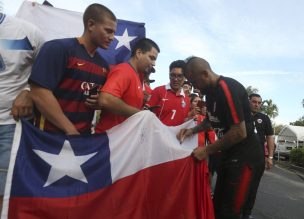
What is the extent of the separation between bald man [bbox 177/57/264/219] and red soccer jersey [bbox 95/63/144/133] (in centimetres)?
51

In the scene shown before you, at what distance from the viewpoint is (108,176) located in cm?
313

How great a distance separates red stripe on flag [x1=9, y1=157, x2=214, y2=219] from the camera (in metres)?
2.82

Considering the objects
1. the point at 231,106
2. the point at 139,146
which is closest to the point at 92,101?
the point at 139,146

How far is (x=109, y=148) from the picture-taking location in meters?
3.21

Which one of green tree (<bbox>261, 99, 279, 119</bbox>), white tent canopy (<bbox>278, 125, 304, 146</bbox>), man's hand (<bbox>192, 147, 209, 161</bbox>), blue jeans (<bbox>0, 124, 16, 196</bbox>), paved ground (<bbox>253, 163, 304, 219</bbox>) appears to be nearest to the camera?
blue jeans (<bbox>0, 124, 16, 196</bbox>)

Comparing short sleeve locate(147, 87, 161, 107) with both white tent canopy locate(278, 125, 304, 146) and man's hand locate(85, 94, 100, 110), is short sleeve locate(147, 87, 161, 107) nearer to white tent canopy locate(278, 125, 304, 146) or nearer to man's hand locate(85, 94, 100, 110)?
man's hand locate(85, 94, 100, 110)

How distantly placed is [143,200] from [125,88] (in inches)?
38.2

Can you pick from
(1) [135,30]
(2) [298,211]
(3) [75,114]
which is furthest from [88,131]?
(2) [298,211]

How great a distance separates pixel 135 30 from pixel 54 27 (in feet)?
4.30

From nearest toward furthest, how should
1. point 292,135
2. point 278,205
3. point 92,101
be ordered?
point 92,101 < point 278,205 < point 292,135

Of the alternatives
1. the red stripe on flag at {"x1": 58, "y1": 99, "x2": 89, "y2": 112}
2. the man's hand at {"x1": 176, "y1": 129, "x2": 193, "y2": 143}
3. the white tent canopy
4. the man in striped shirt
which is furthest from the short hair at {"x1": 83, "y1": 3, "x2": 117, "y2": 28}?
the white tent canopy

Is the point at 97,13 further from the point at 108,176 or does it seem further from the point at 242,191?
the point at 242,191

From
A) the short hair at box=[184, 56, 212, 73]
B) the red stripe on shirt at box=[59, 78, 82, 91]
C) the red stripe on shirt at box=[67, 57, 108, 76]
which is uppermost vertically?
the short hair at box=[184, 56, 212, 73]

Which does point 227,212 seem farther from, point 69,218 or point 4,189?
point 4,189
